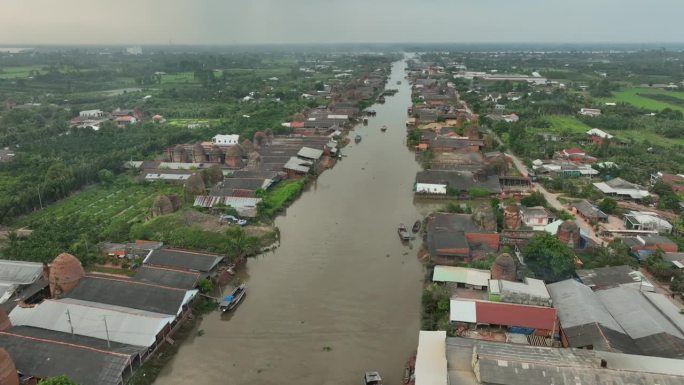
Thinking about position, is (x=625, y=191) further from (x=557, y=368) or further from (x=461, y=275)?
(x=557, y=368)

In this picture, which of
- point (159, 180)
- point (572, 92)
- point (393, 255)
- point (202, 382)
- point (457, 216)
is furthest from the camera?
point (572, 92)

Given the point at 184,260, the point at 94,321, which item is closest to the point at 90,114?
the point at 184,260

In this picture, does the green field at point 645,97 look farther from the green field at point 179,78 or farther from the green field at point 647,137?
the green field at point 179,78

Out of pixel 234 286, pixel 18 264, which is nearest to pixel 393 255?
pixel 234 286

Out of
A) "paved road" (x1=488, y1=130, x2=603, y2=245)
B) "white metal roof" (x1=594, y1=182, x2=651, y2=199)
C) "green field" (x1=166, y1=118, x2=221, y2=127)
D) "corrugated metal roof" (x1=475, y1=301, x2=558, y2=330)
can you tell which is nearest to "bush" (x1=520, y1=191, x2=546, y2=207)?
"paved road" (x1=488, y1=130, x2=603, y2=245)

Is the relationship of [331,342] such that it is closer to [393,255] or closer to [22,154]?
[393,255]
